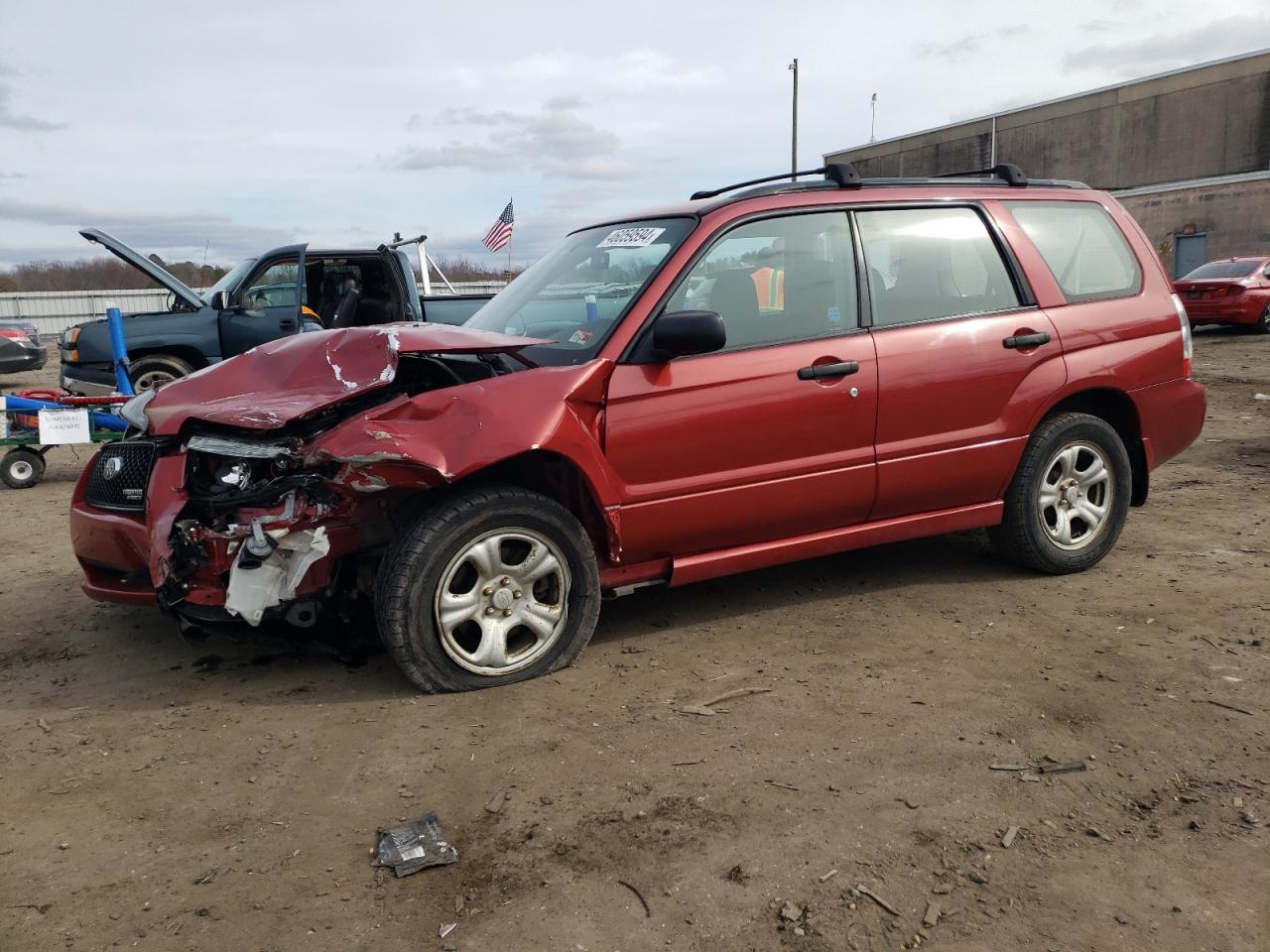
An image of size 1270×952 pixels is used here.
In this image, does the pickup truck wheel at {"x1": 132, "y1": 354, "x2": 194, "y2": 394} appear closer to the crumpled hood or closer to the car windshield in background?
the crumpled hood

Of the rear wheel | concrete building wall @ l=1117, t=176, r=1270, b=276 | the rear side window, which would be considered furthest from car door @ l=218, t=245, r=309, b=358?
concrete building wall @ l=1117, t=176, r=1270, b=276

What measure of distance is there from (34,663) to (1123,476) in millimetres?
5018

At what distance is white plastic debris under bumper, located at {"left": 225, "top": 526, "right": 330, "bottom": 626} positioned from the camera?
3.47m

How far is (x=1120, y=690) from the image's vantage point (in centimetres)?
353

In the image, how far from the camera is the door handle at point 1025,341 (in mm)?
4480

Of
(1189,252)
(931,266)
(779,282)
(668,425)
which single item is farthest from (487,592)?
(1189,252)

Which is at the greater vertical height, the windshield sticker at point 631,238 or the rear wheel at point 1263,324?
the windshield sticker at point 631,238

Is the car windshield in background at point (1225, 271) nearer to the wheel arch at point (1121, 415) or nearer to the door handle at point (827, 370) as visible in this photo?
the wheel arch at point (1121, 415)

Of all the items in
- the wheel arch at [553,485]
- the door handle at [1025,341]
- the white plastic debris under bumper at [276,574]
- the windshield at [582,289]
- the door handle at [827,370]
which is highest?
the windshield at [582,289]

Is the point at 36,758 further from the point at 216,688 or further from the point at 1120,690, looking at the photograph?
the point at 1120,690

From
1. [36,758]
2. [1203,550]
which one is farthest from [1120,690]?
[36,758]

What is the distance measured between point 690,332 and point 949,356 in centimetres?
134

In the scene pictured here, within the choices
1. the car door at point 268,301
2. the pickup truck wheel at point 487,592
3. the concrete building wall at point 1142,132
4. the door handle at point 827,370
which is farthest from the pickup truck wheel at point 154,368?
the concrete building wall at point 1142,132

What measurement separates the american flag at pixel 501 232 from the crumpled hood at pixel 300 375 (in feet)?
50.2
